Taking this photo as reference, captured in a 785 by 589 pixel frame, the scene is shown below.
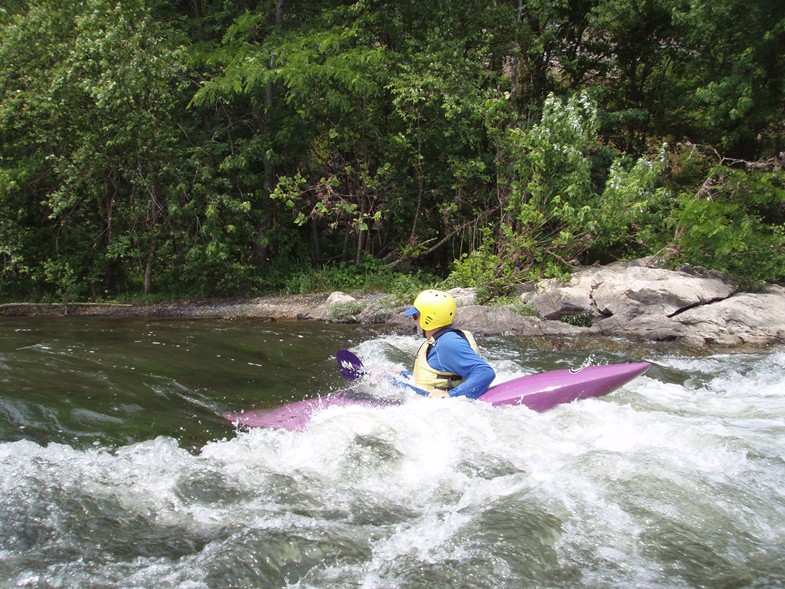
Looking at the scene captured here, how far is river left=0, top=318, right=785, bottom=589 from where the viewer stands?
2.69m

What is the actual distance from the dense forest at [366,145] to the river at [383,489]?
16.7ft

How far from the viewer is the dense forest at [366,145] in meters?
10.1

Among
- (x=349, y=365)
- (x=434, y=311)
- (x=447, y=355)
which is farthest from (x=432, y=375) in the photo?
(x=349, y=365)

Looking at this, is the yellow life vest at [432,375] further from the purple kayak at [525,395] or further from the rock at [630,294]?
the rock at [630,294]

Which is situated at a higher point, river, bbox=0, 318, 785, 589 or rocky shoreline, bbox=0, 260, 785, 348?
river, bbox=0, 318, 785, 589

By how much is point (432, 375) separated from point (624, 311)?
190 inches

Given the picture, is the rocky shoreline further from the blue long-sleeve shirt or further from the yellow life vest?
the blue long-sleeve shirt

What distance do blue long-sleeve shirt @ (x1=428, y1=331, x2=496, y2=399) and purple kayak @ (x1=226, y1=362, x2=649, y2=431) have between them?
0.59 feet

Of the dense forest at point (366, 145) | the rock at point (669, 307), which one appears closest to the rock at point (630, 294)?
the rock at point (669, 307)

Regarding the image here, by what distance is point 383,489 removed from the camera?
3488mm

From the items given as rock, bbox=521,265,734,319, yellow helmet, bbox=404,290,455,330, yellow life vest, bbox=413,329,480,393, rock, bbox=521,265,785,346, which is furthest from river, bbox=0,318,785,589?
rock, bbox=521,265,734,319

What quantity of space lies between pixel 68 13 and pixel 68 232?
3651 millimetres

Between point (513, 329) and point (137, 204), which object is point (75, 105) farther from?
point (513, 329)

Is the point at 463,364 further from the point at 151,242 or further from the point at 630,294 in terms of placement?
the point at 151,242
